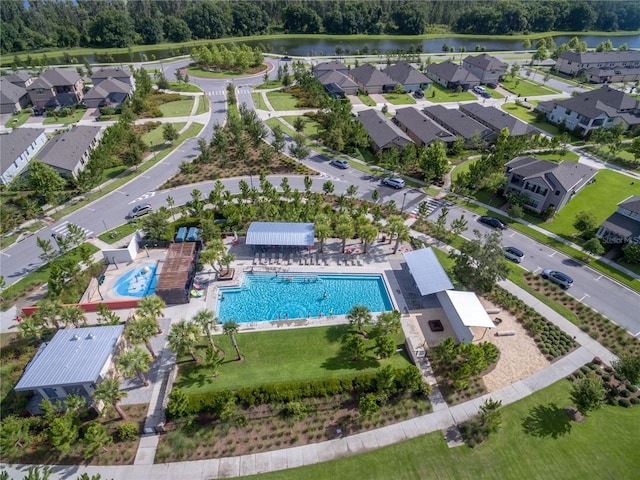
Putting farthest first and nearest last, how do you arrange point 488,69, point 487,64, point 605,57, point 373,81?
point 605,57 < point 487,64 < point 488,69 < point 373,81

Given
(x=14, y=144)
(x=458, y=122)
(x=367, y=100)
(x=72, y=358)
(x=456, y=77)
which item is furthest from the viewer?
(x=456, y=77)

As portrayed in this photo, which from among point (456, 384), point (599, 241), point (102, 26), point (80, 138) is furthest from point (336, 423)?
point (102, 26)

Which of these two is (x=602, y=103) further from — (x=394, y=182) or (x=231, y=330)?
(x=231, y=330)

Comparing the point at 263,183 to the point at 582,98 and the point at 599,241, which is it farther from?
the point at 582,98

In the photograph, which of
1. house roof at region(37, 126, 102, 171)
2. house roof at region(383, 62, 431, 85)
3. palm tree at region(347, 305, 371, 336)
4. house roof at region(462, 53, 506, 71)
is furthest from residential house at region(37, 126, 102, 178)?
house roof at region(462, 53, 506, 71)

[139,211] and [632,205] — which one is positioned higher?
[632,205]

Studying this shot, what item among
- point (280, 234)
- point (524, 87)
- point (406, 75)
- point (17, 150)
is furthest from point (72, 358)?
point (524, 87)
